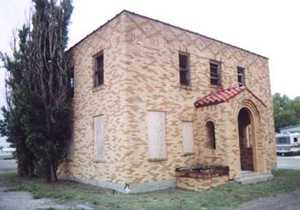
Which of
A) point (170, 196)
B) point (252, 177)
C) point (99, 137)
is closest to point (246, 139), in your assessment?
point (252, 177)

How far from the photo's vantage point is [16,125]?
17062 millimetres

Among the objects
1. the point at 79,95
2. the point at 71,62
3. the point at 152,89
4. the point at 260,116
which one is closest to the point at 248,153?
the point at 260,116

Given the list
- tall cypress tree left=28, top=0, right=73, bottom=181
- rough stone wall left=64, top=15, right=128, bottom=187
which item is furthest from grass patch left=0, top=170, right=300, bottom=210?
tall cypress tree left=28, top=0, right=73, bottom=181

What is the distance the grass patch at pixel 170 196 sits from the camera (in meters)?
9.14

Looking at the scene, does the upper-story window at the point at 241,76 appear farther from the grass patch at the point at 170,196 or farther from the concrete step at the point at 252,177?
the grass patch at the point at 170,196

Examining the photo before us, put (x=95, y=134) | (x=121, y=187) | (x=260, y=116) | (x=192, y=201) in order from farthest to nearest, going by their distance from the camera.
Answer: (x=260, y=116)
(x=95, y=134)
(x=121, y=187)
(x=192, y=201)

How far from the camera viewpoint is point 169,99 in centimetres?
1334

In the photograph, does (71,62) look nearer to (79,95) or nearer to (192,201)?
(79,95)

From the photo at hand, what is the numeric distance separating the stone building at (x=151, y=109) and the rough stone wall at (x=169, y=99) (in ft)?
0.13

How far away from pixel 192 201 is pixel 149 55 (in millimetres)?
6275

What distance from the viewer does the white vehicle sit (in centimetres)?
3373

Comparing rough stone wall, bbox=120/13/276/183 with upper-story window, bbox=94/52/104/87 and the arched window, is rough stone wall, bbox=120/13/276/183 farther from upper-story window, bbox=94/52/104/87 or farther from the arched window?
upper-story window, bbox=94/52/104/87

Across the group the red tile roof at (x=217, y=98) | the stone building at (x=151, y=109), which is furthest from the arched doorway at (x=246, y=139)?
the red tile roof at (x=217, y=98)

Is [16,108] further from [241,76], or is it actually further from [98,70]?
[241,76]
